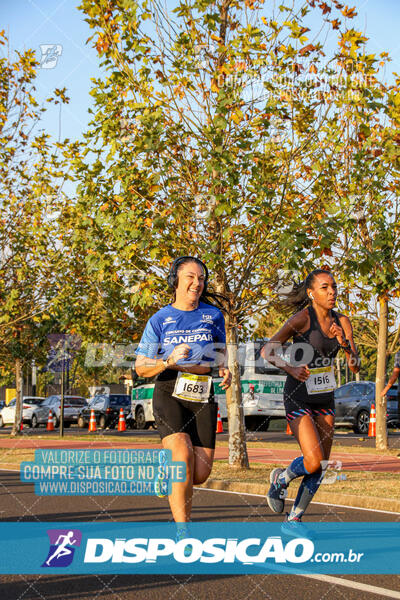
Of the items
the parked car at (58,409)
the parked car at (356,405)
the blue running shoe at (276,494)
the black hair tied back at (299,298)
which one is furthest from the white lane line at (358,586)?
the parked car at (58,409)

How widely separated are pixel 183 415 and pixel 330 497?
16.0 feet

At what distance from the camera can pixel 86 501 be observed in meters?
10.4

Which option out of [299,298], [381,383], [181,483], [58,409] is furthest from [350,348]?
[58,409]

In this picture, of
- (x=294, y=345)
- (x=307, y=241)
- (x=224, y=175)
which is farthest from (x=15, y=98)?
(x=294, y=345)

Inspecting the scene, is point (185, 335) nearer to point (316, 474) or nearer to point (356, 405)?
point (316, 474)

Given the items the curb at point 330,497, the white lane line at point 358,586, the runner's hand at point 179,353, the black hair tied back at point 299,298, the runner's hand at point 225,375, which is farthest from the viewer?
the curb at point 330,497

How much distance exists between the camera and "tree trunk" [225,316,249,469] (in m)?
13.7

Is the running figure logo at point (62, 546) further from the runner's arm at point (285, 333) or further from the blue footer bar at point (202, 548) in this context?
the runner's arm at point (285, 333)

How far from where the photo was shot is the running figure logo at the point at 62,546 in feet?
21.0

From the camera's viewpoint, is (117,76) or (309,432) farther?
(117,76)

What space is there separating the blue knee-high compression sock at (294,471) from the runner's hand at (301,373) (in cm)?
73

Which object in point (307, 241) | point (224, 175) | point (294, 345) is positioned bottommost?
point (294, 345)

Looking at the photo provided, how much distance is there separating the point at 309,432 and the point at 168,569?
1510 mm

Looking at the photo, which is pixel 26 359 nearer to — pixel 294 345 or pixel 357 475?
pixel 357 475
